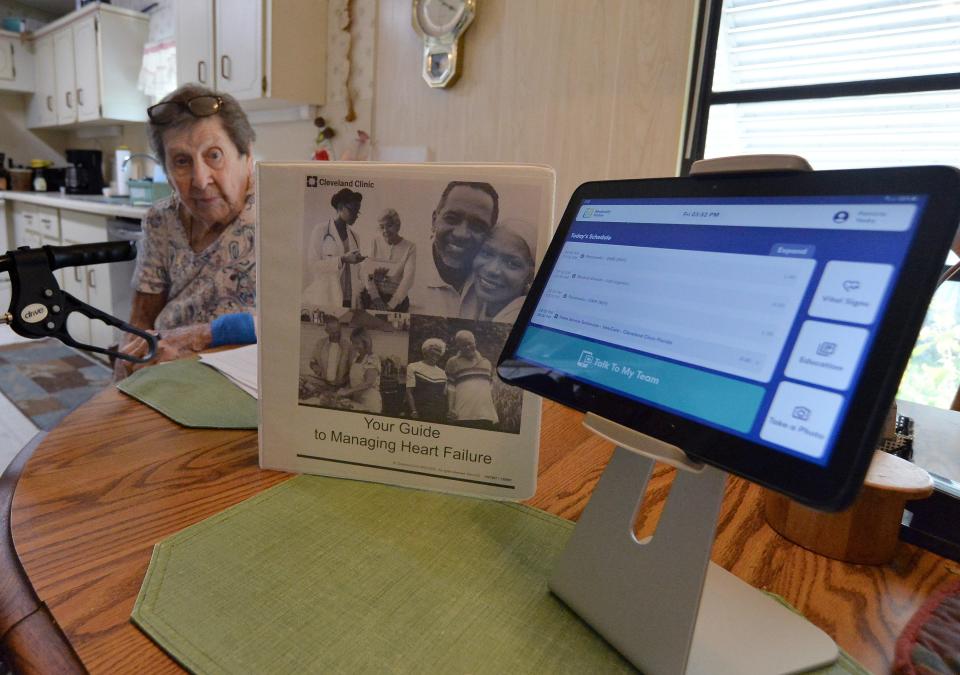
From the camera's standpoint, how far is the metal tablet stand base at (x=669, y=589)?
1.25 ft

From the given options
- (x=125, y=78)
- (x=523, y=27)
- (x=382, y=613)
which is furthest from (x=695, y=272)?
(x=125, y=78)

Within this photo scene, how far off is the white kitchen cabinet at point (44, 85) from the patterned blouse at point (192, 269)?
4.50 metres

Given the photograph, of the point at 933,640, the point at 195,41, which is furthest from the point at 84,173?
the point at 933,640

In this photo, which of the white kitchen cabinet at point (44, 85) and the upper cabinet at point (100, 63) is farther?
the white kitchen cabinet at point (44, 85)

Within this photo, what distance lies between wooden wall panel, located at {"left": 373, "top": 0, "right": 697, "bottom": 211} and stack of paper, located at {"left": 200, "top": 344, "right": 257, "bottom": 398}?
1.54 m

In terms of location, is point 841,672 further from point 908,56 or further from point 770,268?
point 908,56

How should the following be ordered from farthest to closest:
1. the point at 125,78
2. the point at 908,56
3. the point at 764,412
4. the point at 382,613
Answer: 1. the point at 125,78
2. the point at 908,56
3. the point at 382,613
4. the point at 764,412

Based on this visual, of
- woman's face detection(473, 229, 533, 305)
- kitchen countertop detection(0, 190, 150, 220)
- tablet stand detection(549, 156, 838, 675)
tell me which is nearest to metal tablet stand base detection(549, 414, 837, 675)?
tablet stand detection(549, 156, 838, 675)

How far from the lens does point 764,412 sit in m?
0.34

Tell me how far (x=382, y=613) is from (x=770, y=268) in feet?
1.25

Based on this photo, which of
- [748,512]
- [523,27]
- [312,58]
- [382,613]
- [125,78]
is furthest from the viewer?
[125,78]

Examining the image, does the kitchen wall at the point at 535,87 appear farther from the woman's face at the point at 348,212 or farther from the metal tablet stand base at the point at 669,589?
the metal tablet stand base at the point at 669,589

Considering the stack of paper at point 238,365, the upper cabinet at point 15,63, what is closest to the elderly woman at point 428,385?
the stack of paper at point 238,365

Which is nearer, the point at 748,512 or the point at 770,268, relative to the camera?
the point at 770,268
